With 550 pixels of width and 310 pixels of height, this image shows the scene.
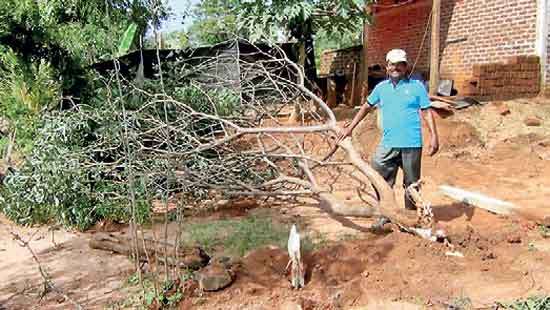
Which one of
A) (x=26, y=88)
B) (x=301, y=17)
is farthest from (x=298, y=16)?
(x=26, y=88)

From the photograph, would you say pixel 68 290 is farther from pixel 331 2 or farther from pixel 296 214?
pixel 331 2

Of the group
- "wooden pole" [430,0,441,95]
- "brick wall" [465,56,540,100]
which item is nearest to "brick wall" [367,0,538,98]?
"brick wall" [465,56,540,100]

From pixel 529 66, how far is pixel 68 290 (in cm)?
842

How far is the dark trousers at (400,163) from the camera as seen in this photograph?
442 centimetres

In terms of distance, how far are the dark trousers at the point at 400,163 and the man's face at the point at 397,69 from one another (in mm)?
652

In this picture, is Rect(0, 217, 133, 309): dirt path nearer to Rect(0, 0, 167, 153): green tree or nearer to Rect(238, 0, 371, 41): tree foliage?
Rect(0, 0, 167, 153): green tree

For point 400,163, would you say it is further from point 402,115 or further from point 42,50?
point 42,50

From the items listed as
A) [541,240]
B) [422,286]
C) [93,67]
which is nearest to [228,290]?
[422,286]

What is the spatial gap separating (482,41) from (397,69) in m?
6.71

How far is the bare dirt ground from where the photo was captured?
10.3 ft

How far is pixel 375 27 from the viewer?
44.0ft

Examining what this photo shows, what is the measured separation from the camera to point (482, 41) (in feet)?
32.7

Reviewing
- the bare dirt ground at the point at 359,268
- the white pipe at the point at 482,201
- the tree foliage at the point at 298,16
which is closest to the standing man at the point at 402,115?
the bare dirt ground at the point at 359,268

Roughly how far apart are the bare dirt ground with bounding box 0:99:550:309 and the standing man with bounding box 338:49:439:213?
28.7 inches
